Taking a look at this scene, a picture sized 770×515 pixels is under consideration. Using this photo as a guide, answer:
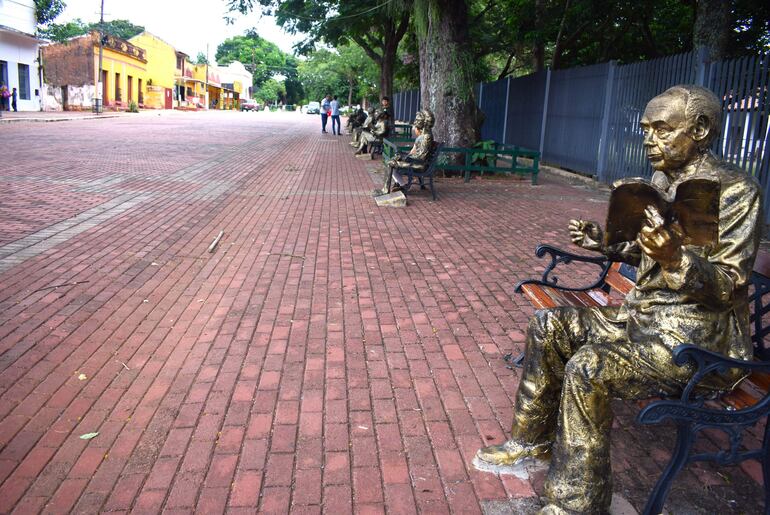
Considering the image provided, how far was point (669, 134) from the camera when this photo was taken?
2400mm

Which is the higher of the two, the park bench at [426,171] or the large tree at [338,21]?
the large tree at [338,21]

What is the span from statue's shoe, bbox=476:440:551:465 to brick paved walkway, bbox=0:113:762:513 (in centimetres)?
9

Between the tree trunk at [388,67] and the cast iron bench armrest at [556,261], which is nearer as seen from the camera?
the cast iron bench armrest at [556,261]

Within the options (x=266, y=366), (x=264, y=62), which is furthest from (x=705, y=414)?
(x=264, y=62)

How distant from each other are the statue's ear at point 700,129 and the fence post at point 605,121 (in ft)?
38.0

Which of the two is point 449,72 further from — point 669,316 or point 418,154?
point 669,316

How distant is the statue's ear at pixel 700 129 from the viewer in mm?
2359

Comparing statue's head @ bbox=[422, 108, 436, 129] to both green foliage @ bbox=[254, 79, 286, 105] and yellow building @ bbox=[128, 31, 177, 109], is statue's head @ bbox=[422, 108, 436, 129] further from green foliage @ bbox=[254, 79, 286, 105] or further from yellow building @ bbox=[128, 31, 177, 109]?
→ green foliage @ bbox=[254, 79, 286, 105]

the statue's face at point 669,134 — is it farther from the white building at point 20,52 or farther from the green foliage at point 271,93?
the green foliage at point 271,93

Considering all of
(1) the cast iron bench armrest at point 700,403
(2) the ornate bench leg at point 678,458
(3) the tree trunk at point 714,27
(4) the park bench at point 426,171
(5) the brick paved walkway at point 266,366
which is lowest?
(5) the brick paved walkway at point 266,366

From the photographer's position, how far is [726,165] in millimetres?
2402

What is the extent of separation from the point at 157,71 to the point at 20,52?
26579 mm

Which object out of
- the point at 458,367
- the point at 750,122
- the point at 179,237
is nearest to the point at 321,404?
the point at 458,367

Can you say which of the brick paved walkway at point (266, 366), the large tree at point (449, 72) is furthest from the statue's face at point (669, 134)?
the large tree at point (449, 72)
